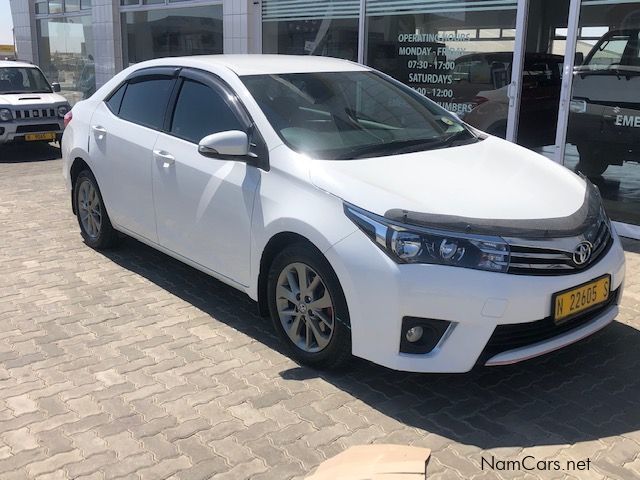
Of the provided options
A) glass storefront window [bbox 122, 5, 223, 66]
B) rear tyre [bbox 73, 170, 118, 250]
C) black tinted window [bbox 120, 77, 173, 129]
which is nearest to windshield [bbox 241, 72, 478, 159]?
black tinted window [bbox 120, 77, 173, 129]

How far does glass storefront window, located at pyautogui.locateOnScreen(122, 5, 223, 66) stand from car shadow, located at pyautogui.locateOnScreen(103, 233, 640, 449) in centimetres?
868

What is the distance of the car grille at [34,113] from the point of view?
10828mm

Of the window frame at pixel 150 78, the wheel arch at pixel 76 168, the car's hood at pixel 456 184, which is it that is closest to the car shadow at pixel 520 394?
the car's hood at pixel 456 184

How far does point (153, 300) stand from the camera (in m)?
4.64

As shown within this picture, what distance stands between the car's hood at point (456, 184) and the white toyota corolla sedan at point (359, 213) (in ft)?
0.04

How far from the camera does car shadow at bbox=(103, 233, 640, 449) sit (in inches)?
120

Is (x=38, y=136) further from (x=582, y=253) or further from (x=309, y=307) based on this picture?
(x=582, y=253)

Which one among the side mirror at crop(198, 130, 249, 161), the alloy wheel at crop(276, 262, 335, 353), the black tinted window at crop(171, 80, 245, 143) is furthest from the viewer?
the black tinted window at crop(171, 80, 245, 143)

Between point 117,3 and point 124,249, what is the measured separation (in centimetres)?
1029

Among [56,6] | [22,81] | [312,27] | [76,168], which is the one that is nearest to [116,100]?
[76,168]

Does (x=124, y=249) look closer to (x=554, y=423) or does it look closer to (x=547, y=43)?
(x=554, y=423)

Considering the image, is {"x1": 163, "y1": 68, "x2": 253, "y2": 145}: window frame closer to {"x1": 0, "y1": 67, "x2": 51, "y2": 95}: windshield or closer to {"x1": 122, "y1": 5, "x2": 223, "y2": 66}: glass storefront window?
{"x1": 122, "y1": 5, "x2": 223, "y2": 66}: glass storefront window

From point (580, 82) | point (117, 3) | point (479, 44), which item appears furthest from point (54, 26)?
point (580, 82)

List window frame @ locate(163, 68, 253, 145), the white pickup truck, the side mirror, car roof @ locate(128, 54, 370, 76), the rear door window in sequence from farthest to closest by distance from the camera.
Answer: the white pickup truck
the rear door window
car roof @ locate(128, 54, 370, 76)
window frame @ locate(163, 68, 253, 145)
the side mirror
